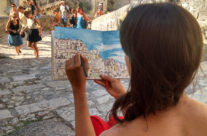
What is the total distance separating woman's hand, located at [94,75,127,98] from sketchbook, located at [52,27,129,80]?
0.04m

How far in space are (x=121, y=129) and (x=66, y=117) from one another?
6.96 ft

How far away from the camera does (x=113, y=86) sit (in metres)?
1.39

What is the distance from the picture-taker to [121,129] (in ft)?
2.48

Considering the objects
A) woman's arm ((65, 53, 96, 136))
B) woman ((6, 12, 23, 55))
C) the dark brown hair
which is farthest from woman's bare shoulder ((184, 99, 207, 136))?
woman ((6, 12, 23, 55))

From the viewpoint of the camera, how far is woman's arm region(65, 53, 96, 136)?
41.3 inches

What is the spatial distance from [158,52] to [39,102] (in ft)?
9.35

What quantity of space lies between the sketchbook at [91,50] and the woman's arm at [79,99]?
25 cm

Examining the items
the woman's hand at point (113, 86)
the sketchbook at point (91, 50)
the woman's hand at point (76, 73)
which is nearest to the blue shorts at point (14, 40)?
the sketchbook at point (91, 50)

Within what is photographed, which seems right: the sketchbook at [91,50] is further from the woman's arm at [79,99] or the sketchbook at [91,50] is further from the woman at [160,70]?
the woman at [160,70]

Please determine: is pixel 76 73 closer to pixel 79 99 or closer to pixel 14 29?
pixel 79 99

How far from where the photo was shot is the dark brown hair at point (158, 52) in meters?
0.71

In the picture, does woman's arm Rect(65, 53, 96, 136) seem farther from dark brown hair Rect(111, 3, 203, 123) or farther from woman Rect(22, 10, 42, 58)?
woman Rect(22, 10, 42, 58)

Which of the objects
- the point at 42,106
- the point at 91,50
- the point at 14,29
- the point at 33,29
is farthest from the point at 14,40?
the point at 91,50

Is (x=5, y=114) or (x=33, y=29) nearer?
(x=5, y=114)
